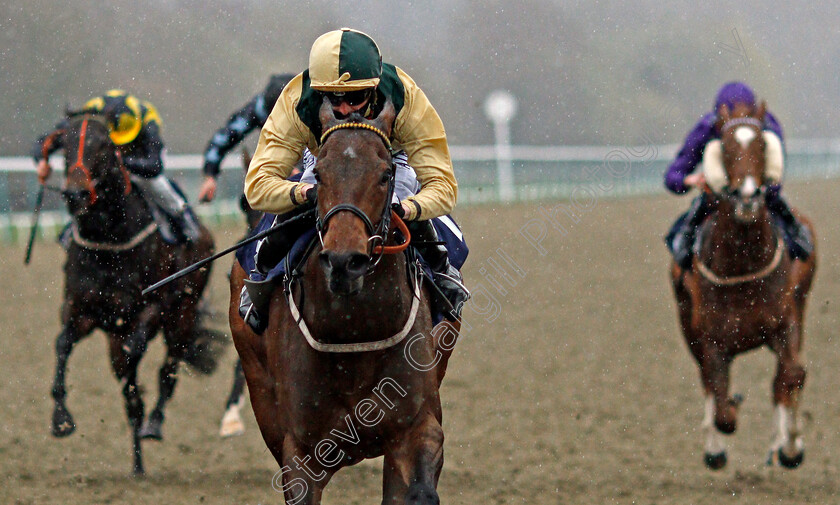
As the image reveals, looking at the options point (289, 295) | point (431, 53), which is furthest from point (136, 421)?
point (431, 53)

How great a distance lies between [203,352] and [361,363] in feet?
11.8

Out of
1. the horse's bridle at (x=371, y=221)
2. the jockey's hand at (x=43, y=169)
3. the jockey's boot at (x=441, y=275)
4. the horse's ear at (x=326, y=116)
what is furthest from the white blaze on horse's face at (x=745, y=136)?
the jockey's hand at (x=43, y=169)

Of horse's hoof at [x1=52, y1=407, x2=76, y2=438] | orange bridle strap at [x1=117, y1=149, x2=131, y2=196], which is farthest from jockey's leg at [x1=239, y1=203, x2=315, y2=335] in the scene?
orange bridle strap at [x1=117, y1=149, x2=131, y2=196]

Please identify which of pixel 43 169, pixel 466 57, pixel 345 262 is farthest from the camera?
pixel 466 57

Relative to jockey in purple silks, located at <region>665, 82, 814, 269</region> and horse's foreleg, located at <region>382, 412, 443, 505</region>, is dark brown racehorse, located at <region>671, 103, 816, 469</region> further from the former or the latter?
horse's foreleg, located at <region>382, 412, 443, 505</region>

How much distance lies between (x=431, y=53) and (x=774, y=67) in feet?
41.6

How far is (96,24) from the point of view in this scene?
61.9 feet

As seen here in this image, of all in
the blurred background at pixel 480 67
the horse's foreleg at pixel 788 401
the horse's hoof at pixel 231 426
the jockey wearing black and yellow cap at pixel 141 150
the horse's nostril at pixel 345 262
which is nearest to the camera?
the horse's nostril at pixel 345 262

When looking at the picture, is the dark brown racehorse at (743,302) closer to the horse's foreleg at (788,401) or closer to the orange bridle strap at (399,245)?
the horse's foreleg at (788,401)

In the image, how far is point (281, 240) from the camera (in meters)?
3.62

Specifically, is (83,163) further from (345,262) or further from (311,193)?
(345,262)

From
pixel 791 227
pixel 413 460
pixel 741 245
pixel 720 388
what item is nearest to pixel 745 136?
pixel 741 245

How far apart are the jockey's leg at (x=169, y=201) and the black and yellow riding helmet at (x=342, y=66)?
132 inches

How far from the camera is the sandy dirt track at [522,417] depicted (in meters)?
5.46
